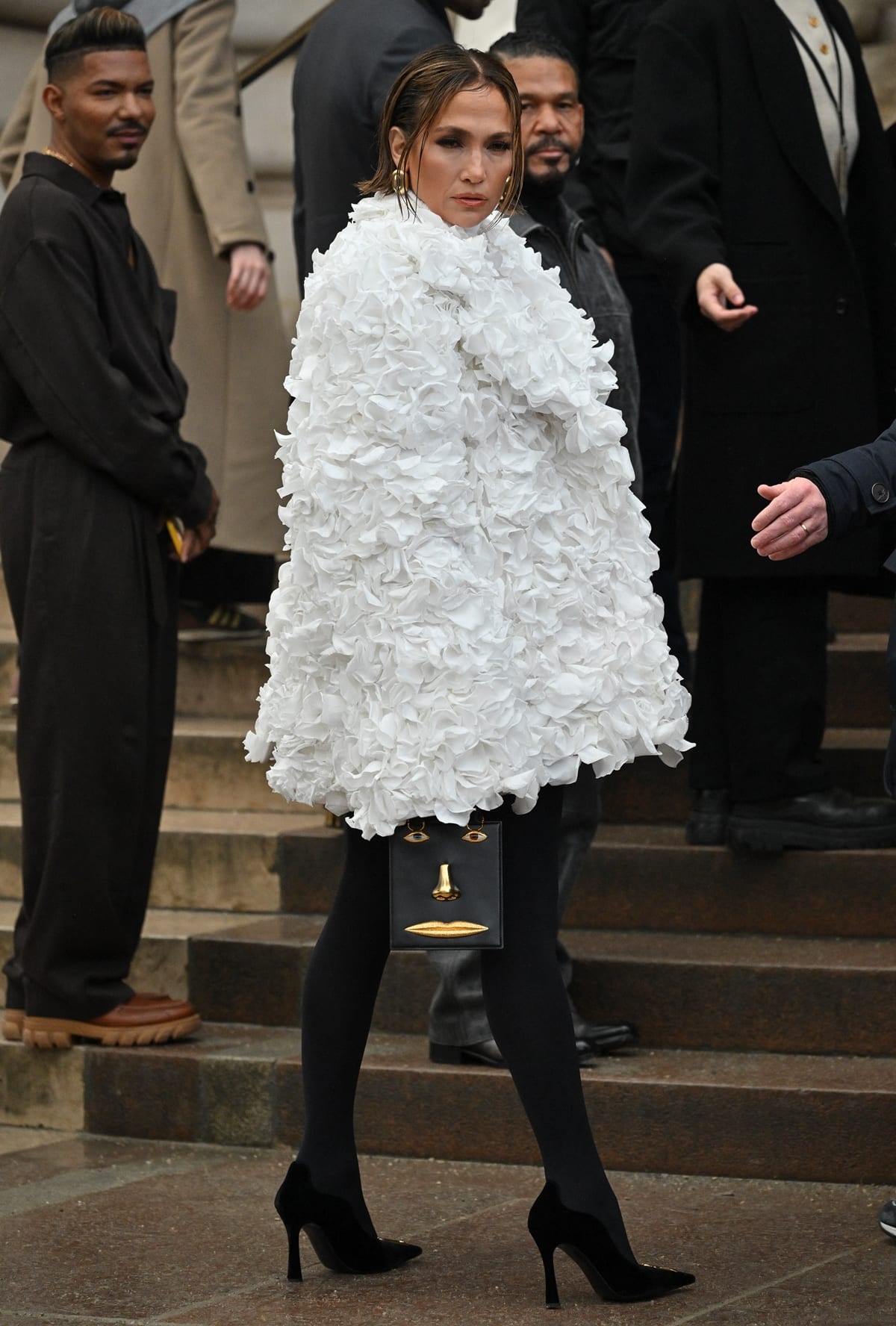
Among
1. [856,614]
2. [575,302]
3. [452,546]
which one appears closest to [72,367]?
[575,302]

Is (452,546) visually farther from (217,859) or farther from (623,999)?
(217,859)

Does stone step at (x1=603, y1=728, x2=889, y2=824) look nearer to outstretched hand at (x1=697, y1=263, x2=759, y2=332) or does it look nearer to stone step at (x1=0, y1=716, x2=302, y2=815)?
stone step at (x1=0, y1=716, x2=302, y2=815)

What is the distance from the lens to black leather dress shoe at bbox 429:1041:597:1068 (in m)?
4.45

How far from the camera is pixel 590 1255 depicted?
333 cm

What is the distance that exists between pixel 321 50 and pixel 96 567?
4.33 feet

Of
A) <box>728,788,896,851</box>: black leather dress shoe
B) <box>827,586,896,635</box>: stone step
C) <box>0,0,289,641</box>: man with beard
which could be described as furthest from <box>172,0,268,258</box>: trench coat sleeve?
<box>728,788,896,851</box>: black leather dress shoe

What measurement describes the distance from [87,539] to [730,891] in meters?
1.67

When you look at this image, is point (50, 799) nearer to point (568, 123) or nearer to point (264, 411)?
point (568, 123)

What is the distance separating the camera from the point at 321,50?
500 centimetres

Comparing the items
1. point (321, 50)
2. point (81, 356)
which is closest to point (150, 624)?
point (81, 356)

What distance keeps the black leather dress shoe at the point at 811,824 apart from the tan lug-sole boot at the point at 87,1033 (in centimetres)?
138

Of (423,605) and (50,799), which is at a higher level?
(423,605)

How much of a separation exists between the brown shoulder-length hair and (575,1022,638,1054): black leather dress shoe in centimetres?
183

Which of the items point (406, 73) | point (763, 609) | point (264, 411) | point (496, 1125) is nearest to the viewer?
point (406, 73)
